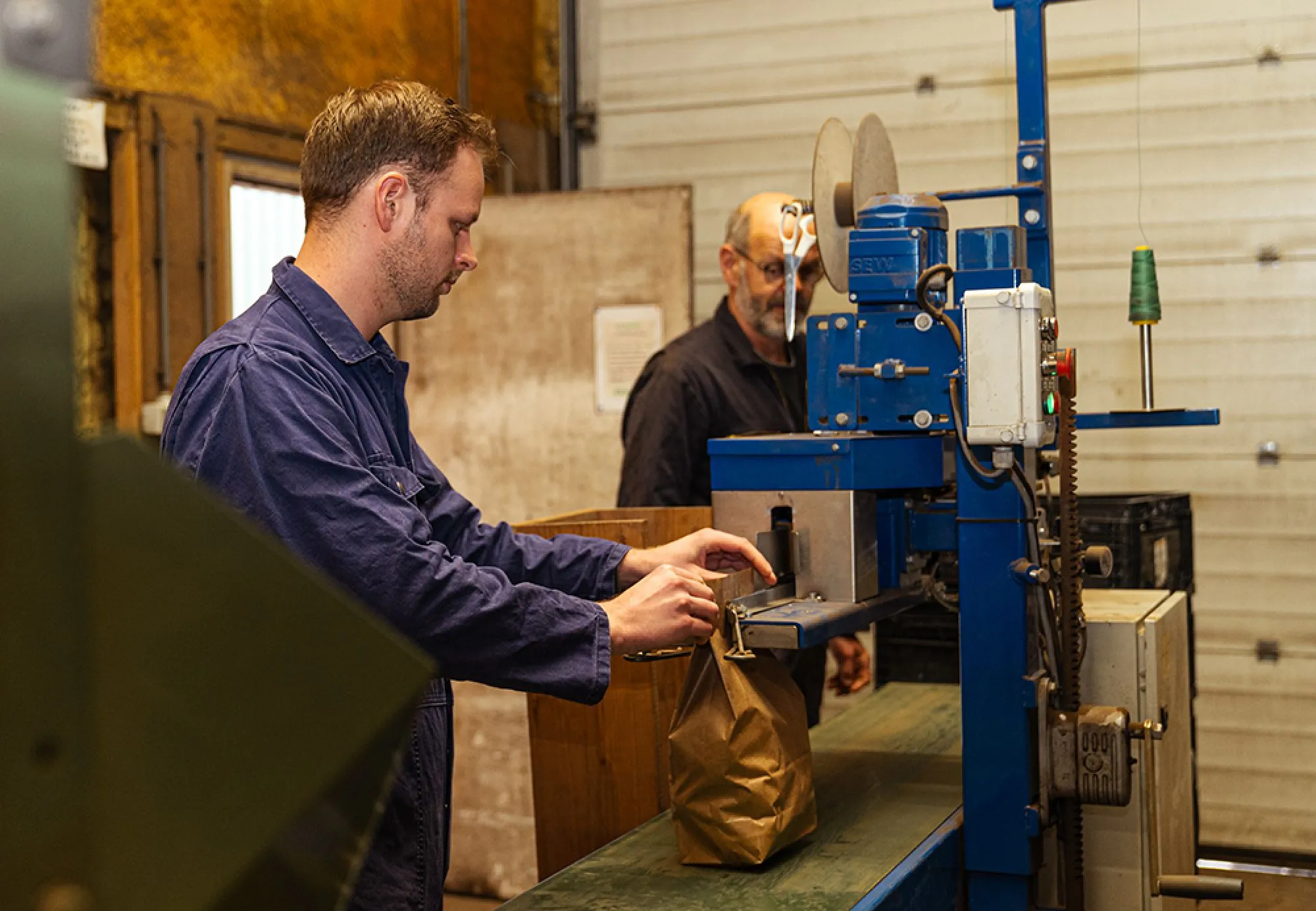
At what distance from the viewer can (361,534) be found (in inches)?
61.4

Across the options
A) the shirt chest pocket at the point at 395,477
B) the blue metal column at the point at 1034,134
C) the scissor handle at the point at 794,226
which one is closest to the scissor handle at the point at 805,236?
the scissor handle at the point at 794,226

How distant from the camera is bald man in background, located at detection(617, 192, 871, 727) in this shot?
315 cm

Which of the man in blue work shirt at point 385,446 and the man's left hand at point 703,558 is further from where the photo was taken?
the man's left hand at point 703,558

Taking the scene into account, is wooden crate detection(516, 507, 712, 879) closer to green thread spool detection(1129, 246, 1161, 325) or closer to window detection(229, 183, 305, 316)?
green thread spool detection(1129, 246, 1161, 325)

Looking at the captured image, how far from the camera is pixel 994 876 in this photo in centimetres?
217

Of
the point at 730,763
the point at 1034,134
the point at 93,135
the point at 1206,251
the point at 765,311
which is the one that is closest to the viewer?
the point at 730,763

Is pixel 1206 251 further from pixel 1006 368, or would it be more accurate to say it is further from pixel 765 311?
pixel 1006 368

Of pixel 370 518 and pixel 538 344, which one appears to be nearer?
pixel 370 518

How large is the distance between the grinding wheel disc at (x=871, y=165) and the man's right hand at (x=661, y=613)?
3.04ft

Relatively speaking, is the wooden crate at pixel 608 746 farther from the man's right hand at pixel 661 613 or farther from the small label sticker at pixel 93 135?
the small label sticker at pixel 93 135

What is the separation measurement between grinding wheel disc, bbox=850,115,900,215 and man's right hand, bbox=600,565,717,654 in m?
0.93

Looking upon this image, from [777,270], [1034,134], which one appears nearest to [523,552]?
[1034,134]

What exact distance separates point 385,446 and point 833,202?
106cm

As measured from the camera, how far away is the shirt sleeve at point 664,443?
3.11m
